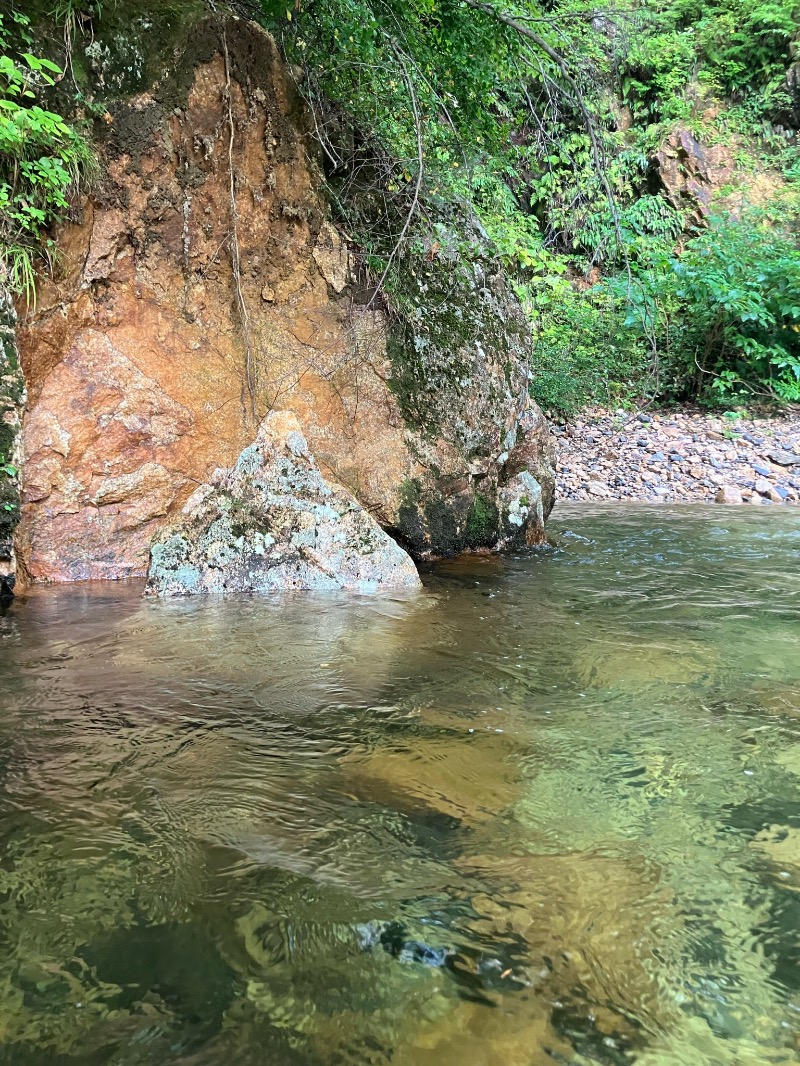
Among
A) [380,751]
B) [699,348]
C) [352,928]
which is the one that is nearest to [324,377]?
[380,751]

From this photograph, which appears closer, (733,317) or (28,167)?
(28,167)

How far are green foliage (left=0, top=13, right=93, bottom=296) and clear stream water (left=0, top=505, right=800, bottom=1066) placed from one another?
2.36m

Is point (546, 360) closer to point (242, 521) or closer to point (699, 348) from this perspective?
point (699, 348)

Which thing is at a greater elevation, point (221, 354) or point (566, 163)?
point (566, 163)

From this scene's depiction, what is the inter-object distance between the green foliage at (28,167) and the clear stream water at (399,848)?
2.36 meters

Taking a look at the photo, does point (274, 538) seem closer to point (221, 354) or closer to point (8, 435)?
point (221, 354)

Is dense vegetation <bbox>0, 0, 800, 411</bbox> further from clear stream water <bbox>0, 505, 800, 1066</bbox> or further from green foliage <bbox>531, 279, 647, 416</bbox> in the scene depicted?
clear stream water <bbox>0, 505, 800, 1066</bbox>

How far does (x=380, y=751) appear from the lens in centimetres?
231

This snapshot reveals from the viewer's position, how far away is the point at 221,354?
5.06m

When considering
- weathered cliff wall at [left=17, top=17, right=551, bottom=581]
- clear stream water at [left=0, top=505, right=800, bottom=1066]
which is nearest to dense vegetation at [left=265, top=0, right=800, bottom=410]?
weathered cliff wall at [left=17, top=17, right=551, bottom=581]

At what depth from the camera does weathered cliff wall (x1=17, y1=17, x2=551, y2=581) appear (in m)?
4.53

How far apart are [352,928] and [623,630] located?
2452mm

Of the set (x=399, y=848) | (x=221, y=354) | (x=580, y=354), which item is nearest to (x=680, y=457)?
(x=580, y=354)

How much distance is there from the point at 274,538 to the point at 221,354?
57.1 inches
